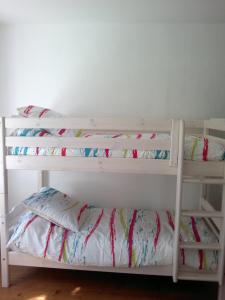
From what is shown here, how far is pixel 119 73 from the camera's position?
2557 millimetres

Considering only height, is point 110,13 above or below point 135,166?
above

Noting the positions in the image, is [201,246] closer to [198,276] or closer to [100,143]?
[198,276]

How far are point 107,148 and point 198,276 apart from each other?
107cm

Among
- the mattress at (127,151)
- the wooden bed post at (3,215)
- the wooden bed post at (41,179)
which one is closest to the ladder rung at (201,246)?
the mattress at (127,151)

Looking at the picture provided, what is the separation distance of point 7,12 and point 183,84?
1745mm

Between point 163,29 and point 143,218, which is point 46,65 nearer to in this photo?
point 163,29

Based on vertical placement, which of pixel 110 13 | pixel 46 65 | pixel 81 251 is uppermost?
pixel 110 13

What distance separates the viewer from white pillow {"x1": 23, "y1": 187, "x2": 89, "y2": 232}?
1.95 metres

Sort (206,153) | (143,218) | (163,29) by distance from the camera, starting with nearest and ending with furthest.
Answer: (206,153) < (143,218) < (163,29)

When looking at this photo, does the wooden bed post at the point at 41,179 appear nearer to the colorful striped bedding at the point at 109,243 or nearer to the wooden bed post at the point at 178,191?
the colorful striped bedding at the point at 109,243

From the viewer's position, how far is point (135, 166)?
1.78 m

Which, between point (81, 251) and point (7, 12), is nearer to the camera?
point (81, 251)

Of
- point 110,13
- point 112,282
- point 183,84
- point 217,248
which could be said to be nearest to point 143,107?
point 183,84

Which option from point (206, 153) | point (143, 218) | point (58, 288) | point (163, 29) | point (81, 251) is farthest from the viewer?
point (163, 29)
